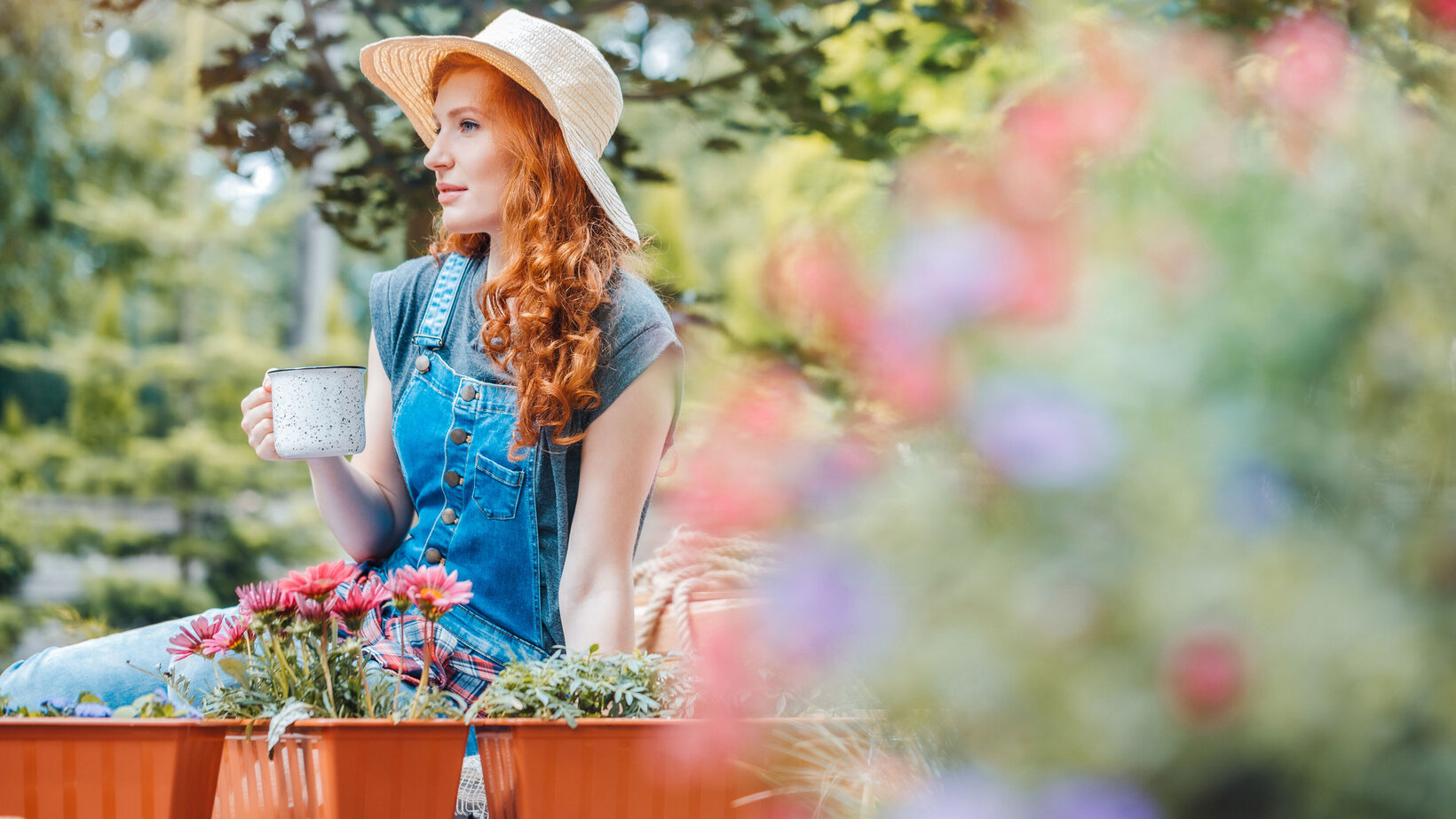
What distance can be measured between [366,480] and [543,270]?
45 cm

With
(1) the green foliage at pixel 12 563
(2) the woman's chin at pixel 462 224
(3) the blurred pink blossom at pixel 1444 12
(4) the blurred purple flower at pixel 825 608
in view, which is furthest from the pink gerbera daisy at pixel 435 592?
(1) the green foliage at pixel 12 563

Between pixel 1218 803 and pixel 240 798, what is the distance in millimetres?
964

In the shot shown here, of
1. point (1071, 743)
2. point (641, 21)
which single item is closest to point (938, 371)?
point (1071, 743)

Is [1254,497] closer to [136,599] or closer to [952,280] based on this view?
[952,280]

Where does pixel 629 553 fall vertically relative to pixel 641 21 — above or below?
below

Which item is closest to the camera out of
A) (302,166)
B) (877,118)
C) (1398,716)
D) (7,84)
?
(1398,716)

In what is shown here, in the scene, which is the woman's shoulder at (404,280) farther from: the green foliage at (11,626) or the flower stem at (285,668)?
the green foliage at (11,626)

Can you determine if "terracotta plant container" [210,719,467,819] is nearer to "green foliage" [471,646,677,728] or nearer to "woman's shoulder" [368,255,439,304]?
"green foliage" [471,646,677,728]

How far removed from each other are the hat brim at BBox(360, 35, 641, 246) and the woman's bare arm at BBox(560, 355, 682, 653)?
0.97 ft

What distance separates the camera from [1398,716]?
54cm

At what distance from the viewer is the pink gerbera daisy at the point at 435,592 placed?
1.16 m

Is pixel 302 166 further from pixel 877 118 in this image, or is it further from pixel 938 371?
pixel 938 371

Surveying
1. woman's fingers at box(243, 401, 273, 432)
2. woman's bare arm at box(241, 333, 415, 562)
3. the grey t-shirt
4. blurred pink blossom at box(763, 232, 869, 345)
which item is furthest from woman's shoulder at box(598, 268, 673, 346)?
blurred pink blossom at box(763, 232, 869, 345)

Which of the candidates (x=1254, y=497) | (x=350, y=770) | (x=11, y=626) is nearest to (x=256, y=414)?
(x=350, y=770)
